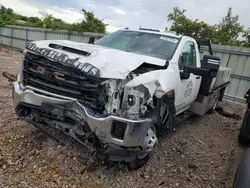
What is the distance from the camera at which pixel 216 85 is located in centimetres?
550

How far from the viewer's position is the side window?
383 cm

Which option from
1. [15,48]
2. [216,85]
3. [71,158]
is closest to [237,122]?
[216,85]

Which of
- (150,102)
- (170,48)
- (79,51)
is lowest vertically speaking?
(150,102)

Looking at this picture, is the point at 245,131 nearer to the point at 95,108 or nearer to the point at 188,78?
the point at 188,78

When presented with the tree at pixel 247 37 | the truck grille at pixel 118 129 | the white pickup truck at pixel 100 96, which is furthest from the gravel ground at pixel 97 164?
the tree at pixel 247 37

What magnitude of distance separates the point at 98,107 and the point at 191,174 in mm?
1813

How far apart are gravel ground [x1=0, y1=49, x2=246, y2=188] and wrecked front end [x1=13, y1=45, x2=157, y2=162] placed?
426mm

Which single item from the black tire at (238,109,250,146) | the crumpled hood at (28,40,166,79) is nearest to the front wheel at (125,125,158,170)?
the crumpled hood at (28,40,166,79)

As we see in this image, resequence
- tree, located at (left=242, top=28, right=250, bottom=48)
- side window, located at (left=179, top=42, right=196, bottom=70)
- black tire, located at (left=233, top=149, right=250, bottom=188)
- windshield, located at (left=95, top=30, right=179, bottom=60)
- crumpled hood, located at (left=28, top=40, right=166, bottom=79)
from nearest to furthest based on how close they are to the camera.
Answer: black tire, located at (left=233, top=149, right=250, bottom=188), crumpled hood, located at (left=28, top=40, right=166, bottom=79), windshield, located at (left=95, top=30, right=179, bottom=60), side window, located at (left=179, top=42, right=196, bottom=70), tree, located at (left=242, top=28, right=250, bottom=48)

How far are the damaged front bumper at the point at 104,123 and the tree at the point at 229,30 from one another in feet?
54.3

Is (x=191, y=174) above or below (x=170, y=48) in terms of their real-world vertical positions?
below

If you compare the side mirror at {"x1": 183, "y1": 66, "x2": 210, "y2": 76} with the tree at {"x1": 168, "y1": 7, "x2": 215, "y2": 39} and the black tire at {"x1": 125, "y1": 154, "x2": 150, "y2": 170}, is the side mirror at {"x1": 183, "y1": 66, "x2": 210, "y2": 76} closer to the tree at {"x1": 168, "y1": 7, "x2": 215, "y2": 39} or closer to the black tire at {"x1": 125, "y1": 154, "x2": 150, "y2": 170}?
the black tire at {"x1": 125, "y1": 154, "x2": 150, "y2": 170}

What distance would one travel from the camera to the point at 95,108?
2514mm

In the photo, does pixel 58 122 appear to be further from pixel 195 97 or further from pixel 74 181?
pixel 195 97
